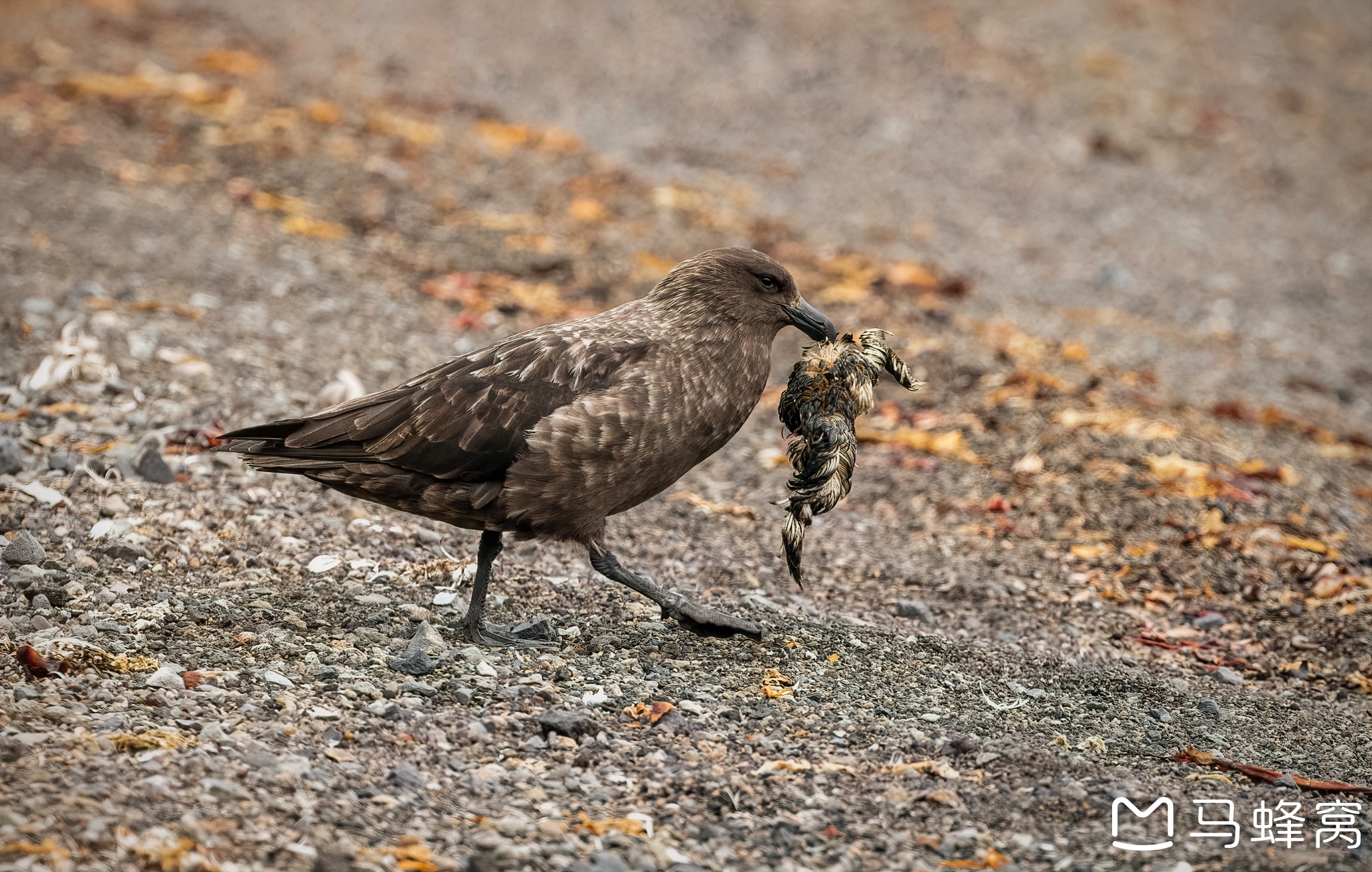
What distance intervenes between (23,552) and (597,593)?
2.28 metres

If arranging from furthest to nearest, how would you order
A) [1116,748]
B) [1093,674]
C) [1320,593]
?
[1320,593]
[1093,674]
[1116,748]

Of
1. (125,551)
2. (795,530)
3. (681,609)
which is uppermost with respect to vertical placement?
(795,530)

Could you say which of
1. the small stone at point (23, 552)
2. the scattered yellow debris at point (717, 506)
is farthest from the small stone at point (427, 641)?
the scattered yellow debris at point (717, 506)

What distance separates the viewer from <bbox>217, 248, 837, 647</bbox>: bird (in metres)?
4.62

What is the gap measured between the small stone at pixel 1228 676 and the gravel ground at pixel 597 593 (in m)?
0.01

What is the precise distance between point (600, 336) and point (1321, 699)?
330cm

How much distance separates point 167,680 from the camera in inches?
163

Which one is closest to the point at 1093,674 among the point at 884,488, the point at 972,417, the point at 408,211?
the point at 884,488

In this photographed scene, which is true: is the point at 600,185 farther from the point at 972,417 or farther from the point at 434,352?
the point at 972,417

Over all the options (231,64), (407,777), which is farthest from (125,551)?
(231,64)

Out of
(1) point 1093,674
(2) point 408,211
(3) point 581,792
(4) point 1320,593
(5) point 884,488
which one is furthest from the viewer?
(2) point 408,211

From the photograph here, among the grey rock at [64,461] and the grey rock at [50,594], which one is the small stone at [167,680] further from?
the grey rock at [64,461]

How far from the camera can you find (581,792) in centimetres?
383

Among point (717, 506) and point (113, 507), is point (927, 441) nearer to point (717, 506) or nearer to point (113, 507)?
point (717, 506)
